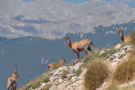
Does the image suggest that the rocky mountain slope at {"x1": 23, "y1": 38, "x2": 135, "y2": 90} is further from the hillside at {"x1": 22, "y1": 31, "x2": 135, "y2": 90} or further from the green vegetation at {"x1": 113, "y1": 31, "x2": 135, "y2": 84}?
the green vegetation at {"x1": 113, "y1": 31, "x2": 135, "y2": 84}

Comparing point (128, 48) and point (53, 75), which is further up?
point (53, 75)

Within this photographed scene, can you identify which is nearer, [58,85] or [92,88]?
[92,88]

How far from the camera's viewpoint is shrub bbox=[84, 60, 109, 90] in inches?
581

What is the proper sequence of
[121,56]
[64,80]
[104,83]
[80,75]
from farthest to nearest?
1. [64,80]
2. [80,75]
3. [121,56]
4. [104,83]

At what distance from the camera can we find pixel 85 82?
15.0 meters

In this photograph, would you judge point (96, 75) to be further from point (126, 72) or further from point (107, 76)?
point (126, 72)

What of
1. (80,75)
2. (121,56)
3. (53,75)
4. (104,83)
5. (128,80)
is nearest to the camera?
(128,80)

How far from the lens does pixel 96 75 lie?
1472 cm

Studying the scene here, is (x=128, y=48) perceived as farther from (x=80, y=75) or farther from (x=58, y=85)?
(x=58, y=85)

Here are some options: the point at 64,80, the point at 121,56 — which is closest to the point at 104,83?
the point at 121,56

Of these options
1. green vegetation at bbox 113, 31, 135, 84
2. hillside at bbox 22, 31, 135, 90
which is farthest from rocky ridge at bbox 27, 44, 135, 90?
green vegetation at bbox 113, 31, 135, 84

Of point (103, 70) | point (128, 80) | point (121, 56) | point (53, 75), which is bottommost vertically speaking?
point (128, 80)

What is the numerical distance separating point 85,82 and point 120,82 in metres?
1.93

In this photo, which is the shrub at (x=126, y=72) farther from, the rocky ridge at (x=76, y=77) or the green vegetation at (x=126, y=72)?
the rocky ridge at (x=76, y=77)
